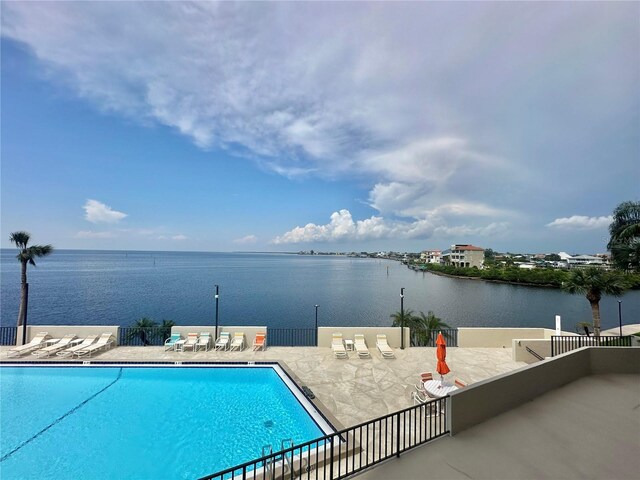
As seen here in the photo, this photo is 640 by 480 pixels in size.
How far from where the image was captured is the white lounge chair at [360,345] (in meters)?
10.4

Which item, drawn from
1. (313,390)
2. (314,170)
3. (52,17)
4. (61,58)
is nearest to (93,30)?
(52,17)

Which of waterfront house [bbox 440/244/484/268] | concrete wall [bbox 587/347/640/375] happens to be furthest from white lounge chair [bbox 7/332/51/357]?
waterfront house [bbox 440/244/484/268]

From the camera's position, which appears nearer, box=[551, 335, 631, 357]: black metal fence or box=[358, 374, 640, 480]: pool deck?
box=[358, 374, 640, 480]: pool deck

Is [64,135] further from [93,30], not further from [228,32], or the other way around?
[228,32]

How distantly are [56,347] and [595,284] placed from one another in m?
23.9

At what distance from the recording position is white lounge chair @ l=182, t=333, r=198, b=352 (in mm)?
11195

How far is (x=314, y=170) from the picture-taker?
36.5 m

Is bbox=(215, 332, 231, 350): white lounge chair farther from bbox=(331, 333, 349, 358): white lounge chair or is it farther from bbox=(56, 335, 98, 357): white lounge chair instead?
bbox=(56, 335, 98, 357): white lounge chair

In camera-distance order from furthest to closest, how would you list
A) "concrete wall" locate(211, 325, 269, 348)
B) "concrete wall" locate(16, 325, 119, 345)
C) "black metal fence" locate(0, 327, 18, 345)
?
"concrete wall" locate(211, 325, 269, 348), "concrete wall" locate(16, 325, 119, 345), "black metal fence" locate(0, 327, 18, 345)

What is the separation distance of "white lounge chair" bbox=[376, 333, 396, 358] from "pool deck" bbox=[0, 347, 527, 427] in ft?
0.68

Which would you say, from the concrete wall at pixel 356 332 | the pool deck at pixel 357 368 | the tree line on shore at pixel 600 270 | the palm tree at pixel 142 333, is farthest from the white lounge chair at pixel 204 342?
the concrete wall at pixel 356 332

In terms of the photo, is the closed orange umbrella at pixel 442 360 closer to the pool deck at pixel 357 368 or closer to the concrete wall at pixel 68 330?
the pool deck at pixel 357 368

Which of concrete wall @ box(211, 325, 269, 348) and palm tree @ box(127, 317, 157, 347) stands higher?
concrete wall @ box(211, 325, 269, 348)

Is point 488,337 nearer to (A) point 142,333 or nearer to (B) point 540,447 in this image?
(B) point 540,447
